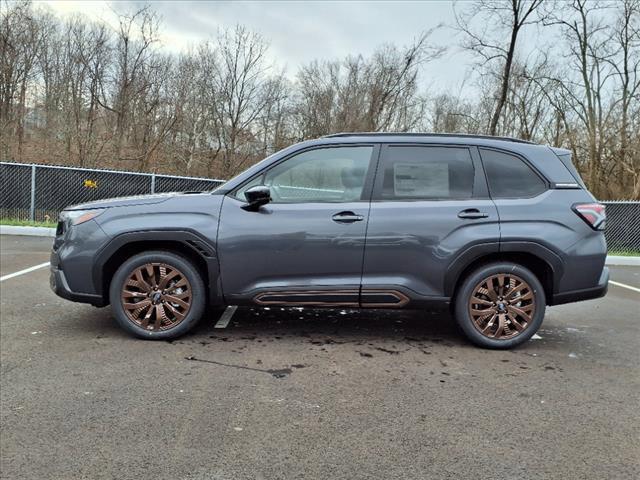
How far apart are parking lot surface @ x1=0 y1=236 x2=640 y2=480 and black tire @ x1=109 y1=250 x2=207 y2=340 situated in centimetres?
12

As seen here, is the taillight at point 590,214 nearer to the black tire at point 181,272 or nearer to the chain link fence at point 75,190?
the black tire at point 181,272

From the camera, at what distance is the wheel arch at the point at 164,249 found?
4277 millimetres

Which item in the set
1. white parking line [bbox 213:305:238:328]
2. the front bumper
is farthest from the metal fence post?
the front bumper

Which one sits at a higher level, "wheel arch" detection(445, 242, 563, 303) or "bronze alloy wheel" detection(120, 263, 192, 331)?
"wheel arch" detection(445, 242, 563, 303)

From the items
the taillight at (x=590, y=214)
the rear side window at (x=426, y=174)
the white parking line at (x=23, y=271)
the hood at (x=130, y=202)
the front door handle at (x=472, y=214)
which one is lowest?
the white parking line at (x=23, y=271)

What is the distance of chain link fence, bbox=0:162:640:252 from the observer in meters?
13.8

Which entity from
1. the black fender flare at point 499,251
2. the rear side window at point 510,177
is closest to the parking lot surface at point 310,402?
the black fender flare at point 499,251

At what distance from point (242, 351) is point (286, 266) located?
80cm

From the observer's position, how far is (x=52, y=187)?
13.9 meters

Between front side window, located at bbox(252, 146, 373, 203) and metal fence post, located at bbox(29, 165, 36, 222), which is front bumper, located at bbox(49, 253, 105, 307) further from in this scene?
metal fence post, located at bbox(29, 165, 36, 222)

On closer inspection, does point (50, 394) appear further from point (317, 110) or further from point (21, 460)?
point (317, 110)

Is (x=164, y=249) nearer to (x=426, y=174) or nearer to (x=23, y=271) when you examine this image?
(x=426, y=174)

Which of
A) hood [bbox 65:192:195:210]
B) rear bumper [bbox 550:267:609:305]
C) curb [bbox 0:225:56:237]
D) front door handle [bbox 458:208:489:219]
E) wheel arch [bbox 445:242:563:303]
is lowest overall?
curb [bbox 0:225:56:237]

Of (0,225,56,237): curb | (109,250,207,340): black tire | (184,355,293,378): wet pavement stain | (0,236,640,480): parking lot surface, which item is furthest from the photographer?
(0,225,56,237): curb
